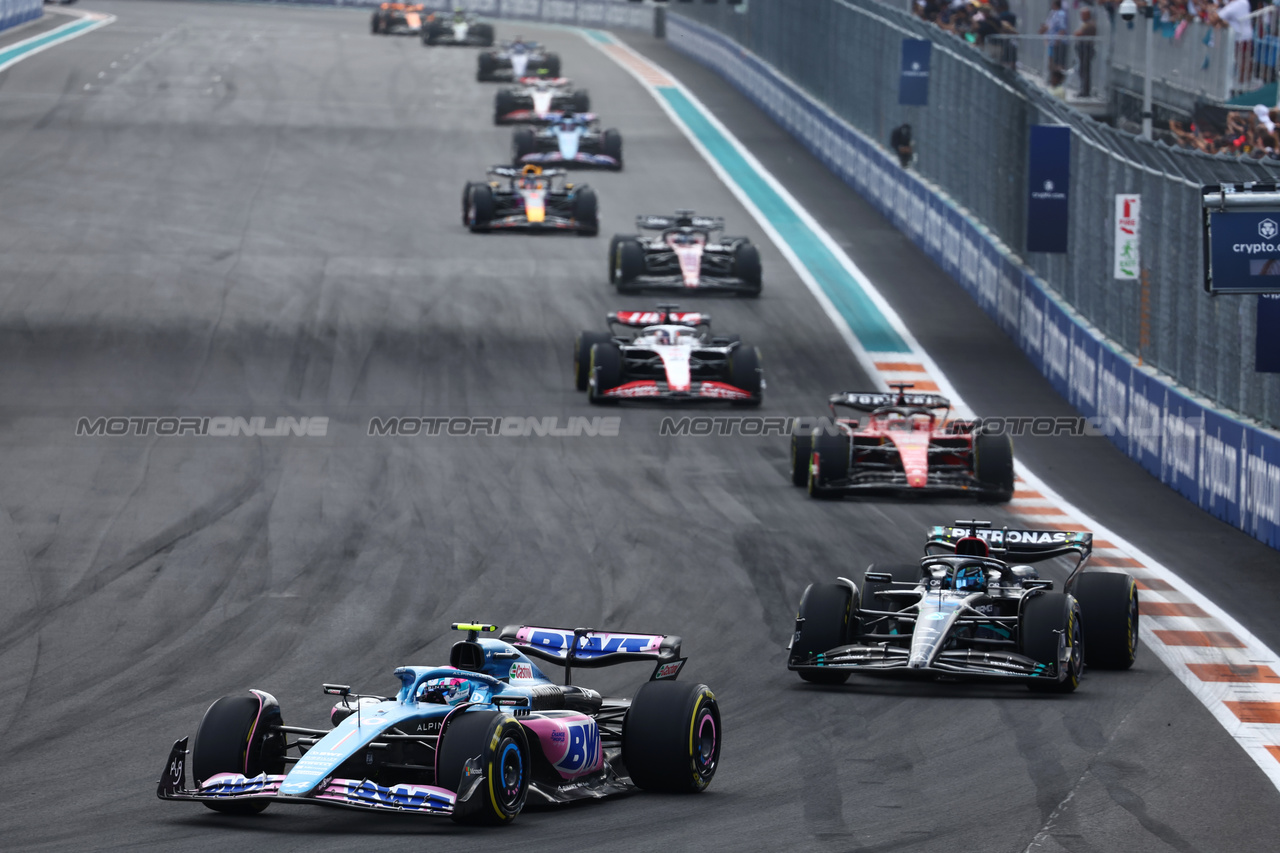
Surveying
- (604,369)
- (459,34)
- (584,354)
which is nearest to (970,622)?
(604,369)

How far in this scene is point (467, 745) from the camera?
10.3 meters

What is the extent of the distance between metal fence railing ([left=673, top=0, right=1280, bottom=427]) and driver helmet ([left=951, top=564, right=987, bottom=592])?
6.16 metres

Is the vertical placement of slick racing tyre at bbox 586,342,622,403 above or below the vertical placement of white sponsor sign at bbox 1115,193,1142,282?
below

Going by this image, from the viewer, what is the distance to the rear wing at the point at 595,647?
1223cm

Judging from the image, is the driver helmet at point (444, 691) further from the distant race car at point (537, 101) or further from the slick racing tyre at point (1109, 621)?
the distant race car at point (537, 101)

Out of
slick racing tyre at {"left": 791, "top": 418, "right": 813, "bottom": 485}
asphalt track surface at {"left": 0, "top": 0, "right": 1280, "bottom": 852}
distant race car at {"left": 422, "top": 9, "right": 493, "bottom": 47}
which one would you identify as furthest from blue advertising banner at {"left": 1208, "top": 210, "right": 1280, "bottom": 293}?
distant race car at {"left": 422, "top": 9, "right": 493, "bottom": 47}

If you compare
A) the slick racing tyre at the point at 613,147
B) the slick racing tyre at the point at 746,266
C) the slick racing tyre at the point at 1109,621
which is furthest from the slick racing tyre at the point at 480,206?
the slick racing tyre at the point at 1109,621

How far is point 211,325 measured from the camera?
100 ft

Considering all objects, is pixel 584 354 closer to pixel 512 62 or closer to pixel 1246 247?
pixel 1246 247

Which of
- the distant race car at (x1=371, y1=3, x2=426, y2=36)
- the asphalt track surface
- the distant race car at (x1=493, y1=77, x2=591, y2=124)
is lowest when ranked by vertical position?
the asphalt track surface

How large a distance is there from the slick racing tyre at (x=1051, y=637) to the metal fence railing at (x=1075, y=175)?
6545mm

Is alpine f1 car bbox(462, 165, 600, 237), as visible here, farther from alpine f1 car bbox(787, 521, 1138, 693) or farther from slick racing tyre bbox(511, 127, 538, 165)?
alpine f1 car bbox(787, 521, 1138, 693)

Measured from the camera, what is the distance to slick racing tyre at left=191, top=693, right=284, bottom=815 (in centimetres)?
1070

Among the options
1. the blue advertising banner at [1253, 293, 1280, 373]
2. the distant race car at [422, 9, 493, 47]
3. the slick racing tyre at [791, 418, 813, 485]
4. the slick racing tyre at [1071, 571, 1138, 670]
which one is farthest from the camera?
the distant race car at [422, 9, 493, 47]
